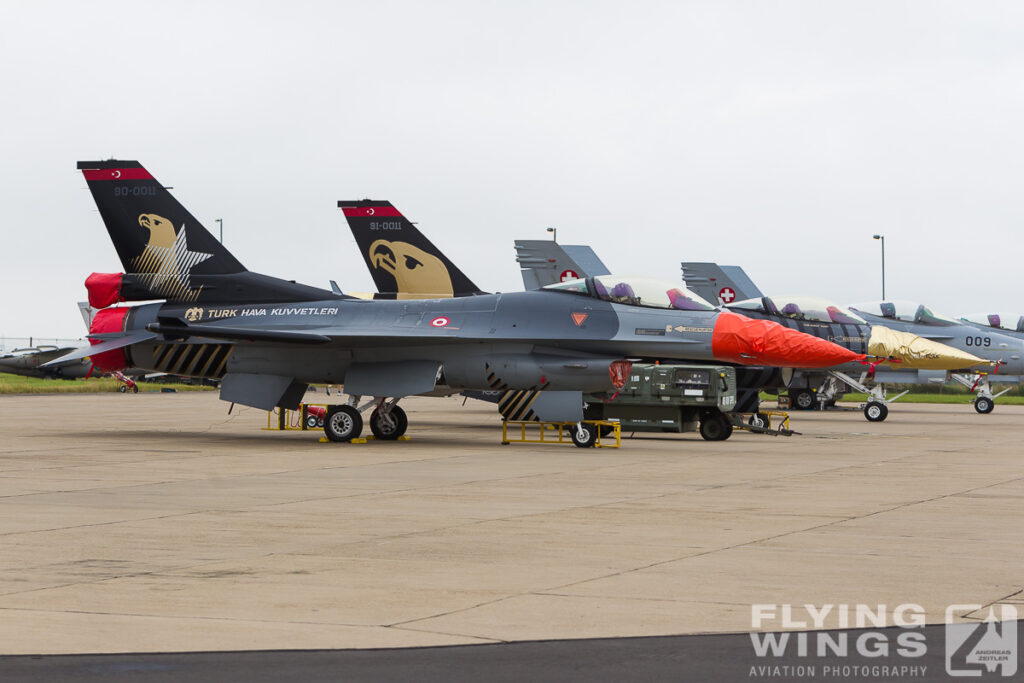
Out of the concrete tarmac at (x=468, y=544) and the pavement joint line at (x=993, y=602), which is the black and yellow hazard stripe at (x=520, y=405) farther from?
the pavement joint line at (x=993, y=602)

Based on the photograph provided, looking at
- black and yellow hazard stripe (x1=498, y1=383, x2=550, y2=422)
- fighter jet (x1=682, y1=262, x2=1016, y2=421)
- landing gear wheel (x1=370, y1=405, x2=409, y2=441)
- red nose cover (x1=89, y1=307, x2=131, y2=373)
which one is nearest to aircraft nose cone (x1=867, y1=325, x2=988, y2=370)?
fighter jet (x1=682, y1=262, x2=1016, y2=421)

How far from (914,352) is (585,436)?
12.9 meters

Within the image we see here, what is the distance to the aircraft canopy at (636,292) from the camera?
19375mm

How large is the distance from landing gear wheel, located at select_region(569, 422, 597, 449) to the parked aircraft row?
0.50 meters

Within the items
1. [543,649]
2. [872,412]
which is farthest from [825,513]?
[872,412]

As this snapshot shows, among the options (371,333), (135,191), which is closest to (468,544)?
(371,333)

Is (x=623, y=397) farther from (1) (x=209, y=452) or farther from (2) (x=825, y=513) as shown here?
(2) (x=825, y=513)

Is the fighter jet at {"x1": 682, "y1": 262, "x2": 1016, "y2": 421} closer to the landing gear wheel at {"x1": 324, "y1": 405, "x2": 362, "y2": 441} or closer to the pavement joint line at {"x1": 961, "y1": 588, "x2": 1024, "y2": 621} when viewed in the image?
the landing gear wheel at {"x1": 324, "y1": 405, "x2": 362, "y2": 441}

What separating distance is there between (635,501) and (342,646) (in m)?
6.15

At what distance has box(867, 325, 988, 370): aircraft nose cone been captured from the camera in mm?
28625

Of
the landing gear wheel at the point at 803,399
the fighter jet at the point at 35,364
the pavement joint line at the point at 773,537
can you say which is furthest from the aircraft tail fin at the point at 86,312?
the pavement joint line at the point at 773,537

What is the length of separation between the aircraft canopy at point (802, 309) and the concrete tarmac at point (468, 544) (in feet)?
31.0

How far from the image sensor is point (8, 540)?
8.44 m

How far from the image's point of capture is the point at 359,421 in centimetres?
2017
